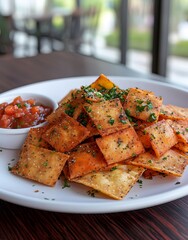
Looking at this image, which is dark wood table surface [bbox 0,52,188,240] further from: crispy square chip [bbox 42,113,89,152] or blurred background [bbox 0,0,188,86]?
blurred background [bbox 0,0,188,86]

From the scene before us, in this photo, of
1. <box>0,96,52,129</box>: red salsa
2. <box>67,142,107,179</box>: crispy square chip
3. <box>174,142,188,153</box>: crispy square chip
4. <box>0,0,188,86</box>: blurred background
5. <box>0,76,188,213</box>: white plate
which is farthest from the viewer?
<box>0,0,188,86</box>: blurred background

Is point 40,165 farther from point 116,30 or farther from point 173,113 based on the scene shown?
point 116,30

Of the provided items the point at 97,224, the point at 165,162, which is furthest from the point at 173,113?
the point at 97,224

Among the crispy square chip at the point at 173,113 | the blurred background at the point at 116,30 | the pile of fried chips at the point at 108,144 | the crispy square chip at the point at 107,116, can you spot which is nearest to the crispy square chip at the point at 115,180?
the pile of fried chips at the point at 108,144

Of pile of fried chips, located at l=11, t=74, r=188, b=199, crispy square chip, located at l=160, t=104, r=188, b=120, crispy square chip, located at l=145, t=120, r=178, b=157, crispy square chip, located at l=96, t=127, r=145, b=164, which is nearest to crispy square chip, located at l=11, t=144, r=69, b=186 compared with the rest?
pile of fried chips, located at l=11, t=74, r=188, b=199

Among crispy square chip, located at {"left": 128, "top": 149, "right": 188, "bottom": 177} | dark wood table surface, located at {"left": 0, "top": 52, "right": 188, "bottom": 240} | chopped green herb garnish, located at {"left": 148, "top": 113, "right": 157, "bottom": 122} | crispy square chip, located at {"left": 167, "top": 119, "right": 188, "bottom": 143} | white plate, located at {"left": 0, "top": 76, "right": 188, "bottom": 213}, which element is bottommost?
dark wood table surface, located at {"left": 0, "top": 52, "right": 188, "bottom": 240}

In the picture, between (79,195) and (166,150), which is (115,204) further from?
(166,150)
